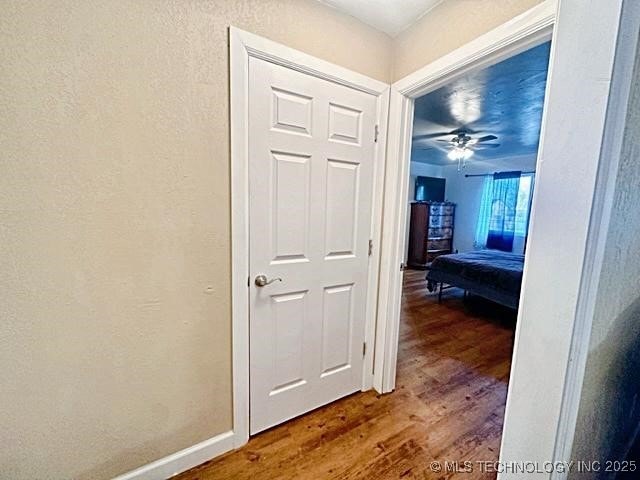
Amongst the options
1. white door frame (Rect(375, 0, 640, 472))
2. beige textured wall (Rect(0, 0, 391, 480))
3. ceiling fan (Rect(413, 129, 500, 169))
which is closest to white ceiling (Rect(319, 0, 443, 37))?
beige textured wall (Rect(0, 0, 391, 480))

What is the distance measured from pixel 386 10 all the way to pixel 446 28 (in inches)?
13.4

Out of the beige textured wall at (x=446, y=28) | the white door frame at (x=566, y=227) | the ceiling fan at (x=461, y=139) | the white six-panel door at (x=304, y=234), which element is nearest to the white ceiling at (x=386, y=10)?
the beige textured wall at (x=446, y=28)

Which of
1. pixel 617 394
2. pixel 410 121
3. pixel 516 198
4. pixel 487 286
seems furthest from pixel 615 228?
pixel 516 198

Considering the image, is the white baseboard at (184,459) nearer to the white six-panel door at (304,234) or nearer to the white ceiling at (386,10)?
the white six-panel door at (304,234)

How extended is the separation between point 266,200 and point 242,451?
51.6 inches

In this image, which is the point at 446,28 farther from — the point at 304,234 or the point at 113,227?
the point at 113,227

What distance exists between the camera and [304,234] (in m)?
1.49

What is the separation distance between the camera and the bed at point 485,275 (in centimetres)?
292

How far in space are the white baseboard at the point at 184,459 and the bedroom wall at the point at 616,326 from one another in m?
1.40

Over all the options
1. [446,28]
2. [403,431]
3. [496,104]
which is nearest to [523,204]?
[496,104]

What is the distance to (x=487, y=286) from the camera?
315 cm

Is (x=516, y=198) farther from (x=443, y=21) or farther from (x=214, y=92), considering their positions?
(x=214, y=92)

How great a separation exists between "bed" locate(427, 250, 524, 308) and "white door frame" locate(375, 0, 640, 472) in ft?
8.61

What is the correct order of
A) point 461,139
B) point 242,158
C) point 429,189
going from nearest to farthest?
point 242,158 → point 461,139 → point 429,189
